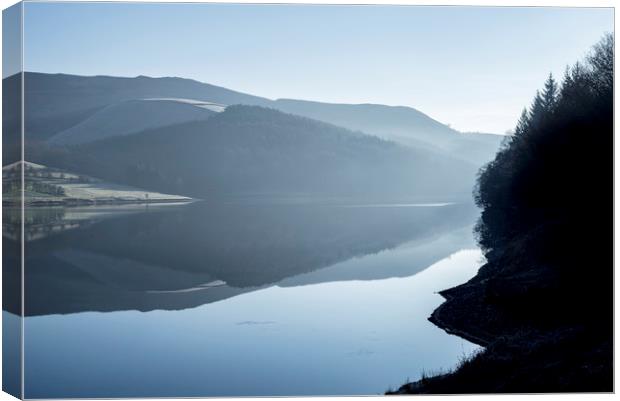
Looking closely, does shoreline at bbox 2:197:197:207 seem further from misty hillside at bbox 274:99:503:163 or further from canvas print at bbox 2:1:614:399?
misty hillside at bbox 274:99:503:163

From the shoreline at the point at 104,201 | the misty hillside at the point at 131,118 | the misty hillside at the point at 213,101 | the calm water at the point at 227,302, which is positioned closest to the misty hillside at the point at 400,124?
the misty hillside at the point at 213,101

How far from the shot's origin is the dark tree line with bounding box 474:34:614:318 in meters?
11.3

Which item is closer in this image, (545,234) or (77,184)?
(77,184)

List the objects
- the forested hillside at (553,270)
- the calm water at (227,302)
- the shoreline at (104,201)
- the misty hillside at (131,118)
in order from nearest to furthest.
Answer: the forested hillside at (553,270)
the calm water at (227,302)
the shoreline at (104,201)
the misty hillside at (131,118)

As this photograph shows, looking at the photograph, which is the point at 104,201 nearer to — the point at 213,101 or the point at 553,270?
the point at 213,101

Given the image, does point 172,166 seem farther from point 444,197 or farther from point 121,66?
point 444,197

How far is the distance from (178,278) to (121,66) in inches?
205

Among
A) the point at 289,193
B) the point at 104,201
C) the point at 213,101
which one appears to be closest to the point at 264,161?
the point at 289,193

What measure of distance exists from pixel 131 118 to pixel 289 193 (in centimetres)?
355

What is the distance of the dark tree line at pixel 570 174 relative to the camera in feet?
37.2

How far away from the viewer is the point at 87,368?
1171 cm

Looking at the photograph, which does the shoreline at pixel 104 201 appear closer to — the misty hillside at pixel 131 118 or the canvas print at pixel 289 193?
the canvas print at pixel 289 193

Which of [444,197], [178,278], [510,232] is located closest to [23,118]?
[178,278]

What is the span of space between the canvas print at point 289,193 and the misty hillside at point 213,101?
0.23 feet
